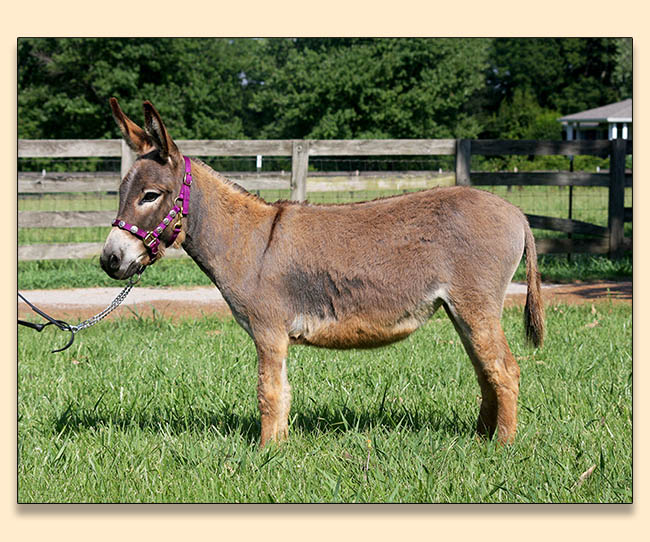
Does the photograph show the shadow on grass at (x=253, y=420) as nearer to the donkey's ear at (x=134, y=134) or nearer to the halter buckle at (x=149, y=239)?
the halter buckle at (x=149, y=239)

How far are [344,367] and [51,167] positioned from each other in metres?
23.7

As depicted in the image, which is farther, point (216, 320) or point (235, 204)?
point (216, 320)

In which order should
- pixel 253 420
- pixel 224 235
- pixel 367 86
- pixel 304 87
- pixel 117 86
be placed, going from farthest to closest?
pixel 304 87, pixel 367 86, pixel 117 86, pixel 253 420, pixel 224 235

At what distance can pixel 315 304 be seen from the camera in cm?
422

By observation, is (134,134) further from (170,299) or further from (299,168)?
(299,168)

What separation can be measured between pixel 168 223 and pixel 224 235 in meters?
0.35

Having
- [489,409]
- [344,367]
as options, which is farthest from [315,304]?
[344,367]

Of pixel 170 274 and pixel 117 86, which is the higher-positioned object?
pixel 117 86

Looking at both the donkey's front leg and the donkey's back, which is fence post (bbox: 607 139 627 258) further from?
the donkey's front leg

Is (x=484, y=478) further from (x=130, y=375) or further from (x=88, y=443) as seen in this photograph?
(x=130, y=375)

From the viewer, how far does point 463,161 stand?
11641mm

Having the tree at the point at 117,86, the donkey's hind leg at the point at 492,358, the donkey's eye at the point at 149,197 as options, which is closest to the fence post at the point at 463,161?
the donkey's hind leg at the point at 492,358

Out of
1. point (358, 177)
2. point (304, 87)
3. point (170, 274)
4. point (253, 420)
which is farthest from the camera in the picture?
point (304, 87)

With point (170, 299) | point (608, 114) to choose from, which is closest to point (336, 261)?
point (170, 299)
